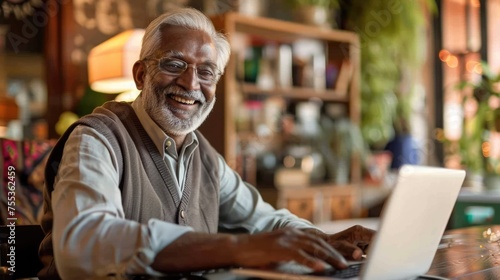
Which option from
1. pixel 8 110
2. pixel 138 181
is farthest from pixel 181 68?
pixel 8 110

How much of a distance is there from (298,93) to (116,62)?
5.50 feet

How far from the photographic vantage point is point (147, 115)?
1.69 metres

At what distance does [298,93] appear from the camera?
4461 millimetres

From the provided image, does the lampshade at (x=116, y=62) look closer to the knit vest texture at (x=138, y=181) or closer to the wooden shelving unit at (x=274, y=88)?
the wooden shelving unit at (x=274, y=88)

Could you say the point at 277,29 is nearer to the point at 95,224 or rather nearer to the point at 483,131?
the point at 483,131

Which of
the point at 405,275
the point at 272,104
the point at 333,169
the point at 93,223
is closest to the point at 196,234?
the point at 93,223

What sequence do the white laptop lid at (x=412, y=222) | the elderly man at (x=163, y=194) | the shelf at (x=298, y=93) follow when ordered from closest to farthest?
the white laptop lid at (x=412, y=222) → the elderly man at (x=163, y=194) → the shelf at (x=298, y=93)

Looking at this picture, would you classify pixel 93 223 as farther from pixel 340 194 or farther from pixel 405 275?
pixel 340 194

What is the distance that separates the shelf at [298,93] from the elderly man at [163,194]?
7.34 ft

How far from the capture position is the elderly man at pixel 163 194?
1173mm

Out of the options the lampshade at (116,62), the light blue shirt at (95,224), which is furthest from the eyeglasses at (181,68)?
the lampshade at (116,62)

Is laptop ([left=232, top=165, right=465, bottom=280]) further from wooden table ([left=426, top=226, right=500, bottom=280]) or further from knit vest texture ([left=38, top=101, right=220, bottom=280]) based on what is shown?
knit vest texture ([left=38, top=101, right=220, bottom=280])

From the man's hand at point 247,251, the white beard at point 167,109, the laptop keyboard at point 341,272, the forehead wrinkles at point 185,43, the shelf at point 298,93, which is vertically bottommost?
the laptop keyboard at point 341,272

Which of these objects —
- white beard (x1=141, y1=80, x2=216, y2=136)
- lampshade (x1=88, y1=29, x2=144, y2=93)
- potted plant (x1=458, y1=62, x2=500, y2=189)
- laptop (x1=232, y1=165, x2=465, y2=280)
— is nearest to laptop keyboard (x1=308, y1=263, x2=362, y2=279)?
laptop (x1=232, y1=165, x2=465, y2=280)
